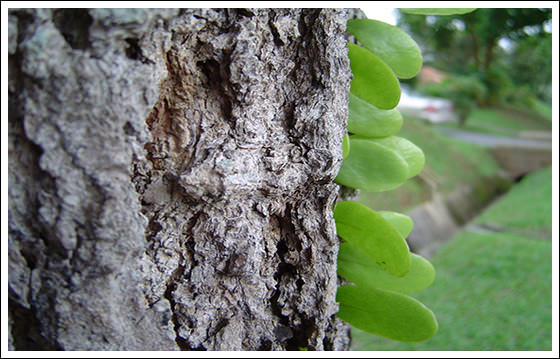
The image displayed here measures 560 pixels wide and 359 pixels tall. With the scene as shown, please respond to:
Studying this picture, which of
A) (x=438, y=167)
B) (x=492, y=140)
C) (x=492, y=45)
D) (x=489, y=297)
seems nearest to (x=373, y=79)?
(x=489, y=297)

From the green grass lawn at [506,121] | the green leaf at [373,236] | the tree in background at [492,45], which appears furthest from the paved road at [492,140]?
the green leaf at [373,236]

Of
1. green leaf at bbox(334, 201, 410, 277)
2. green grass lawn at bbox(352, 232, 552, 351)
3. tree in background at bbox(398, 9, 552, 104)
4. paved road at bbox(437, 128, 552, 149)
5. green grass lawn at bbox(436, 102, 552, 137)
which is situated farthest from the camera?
green grass lawn at bbox(436, 102, 552, 137)

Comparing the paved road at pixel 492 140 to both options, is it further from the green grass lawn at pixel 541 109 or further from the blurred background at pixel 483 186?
the green grass lawn at pixel 541 109

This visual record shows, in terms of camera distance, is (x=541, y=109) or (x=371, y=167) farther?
(x=541, y=109)

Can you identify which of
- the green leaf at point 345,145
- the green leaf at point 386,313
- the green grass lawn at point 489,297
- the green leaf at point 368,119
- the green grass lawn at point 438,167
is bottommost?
the green grass lawn at point 489,297

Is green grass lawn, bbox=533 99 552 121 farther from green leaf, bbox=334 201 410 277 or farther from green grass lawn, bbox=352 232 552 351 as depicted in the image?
green leaf, bbox=334 201 410 277

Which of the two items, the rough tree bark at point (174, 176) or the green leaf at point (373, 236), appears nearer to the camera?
the rough tree bark at point (174, 176)

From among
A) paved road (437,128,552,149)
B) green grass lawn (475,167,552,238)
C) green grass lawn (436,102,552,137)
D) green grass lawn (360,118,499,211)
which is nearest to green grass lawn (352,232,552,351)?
green grass lawn (475,167,552,238)

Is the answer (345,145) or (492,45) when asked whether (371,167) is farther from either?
(492,45)
